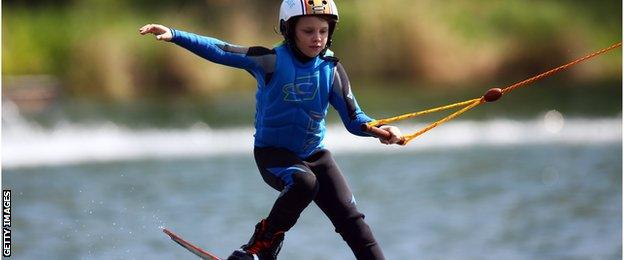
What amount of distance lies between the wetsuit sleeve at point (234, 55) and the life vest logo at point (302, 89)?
0.13 m

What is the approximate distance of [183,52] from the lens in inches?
1391

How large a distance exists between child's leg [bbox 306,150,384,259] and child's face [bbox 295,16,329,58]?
2.01 feet

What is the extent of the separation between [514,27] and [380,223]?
24058mm

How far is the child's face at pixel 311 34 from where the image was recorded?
777cm

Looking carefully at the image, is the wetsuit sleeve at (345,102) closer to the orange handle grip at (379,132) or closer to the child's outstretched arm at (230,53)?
the orange handle grip at (379,132)

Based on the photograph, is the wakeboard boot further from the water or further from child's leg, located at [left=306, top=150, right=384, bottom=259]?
the water

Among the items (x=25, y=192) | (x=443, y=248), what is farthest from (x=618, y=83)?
(x=443, y=248)

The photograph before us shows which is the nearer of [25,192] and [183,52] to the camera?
[25,192]

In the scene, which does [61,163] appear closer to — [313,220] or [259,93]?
[313,220]

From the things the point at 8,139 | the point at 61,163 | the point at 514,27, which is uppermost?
the point at 514,27

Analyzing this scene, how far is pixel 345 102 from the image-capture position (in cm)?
804

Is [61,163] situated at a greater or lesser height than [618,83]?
lesser

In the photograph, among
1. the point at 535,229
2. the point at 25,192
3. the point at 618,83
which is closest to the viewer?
the point at 535,229

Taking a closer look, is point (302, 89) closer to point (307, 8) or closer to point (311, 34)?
point (311, 34)
